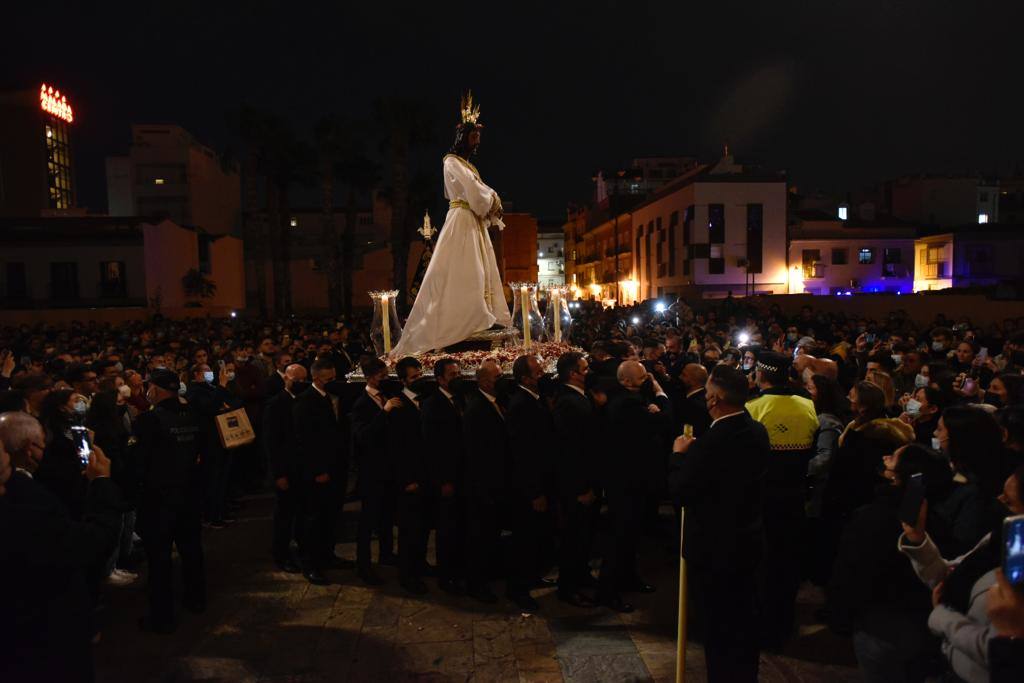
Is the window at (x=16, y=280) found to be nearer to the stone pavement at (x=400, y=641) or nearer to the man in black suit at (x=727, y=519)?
the stone pavement at (x=400, y=641)

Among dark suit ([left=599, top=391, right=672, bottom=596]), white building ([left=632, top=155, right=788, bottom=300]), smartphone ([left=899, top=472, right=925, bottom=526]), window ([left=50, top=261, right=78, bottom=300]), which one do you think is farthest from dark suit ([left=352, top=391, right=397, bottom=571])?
white building ([left=632, top=155, right=788, bottom=300])

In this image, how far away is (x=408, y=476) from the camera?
5918 millimetres

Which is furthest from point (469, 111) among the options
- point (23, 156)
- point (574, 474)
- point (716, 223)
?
point (23, 156)

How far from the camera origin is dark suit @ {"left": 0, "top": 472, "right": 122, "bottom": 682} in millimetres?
2682

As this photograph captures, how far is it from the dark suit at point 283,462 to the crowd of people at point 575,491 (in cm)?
2

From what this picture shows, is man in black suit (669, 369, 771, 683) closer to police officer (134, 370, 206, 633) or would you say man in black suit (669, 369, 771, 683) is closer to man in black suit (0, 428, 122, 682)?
man in black suit (0, 428, 122, 682)

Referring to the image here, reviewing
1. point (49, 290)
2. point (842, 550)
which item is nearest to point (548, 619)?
point (842, 550)

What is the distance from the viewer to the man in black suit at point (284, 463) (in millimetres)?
6273

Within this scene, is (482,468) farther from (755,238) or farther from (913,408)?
(755,238)

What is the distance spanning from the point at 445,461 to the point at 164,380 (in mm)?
2279

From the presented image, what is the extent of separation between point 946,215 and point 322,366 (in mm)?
54752

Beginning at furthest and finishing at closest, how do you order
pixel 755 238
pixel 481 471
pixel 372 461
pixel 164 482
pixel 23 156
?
pixel 23 156 → pixel 755 238 → pixel 372 461 → pixel 481 471 → pixel 164 482

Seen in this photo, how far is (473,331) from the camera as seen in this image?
9.40m

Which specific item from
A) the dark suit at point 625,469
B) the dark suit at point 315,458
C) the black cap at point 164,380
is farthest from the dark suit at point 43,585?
the dark suit at point 625,469
